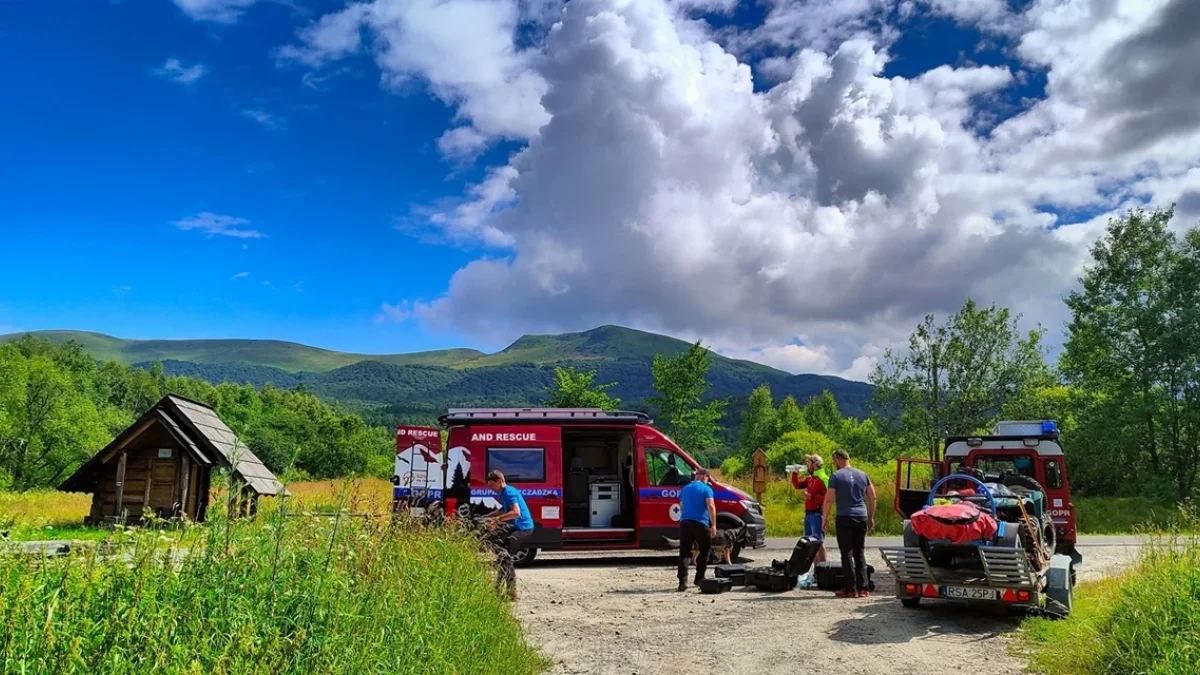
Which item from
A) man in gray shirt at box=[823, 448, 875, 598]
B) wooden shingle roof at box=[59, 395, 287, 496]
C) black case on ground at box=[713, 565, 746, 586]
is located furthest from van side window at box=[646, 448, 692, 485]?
wooden shingle roof at box=[59, 395, 287, 496]

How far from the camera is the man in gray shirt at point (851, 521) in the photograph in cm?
1116

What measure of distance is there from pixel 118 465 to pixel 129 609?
1819 centimetres

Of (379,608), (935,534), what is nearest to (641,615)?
(935,534)

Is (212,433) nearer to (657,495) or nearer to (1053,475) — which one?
(657,495)

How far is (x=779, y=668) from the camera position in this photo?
24.4ft

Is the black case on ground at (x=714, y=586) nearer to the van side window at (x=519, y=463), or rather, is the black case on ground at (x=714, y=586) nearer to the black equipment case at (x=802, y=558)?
the black equipment case at (x=802, y=558)

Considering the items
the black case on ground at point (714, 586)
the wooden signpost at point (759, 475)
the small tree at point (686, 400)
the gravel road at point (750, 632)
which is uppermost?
the small tree at point (686, 400)

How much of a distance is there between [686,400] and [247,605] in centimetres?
3951

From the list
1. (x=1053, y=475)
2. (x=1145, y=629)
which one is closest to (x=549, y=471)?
(x=1053, y=475)

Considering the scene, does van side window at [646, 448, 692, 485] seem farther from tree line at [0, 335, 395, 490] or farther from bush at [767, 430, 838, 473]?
bush at [767, 430, 838, 473]

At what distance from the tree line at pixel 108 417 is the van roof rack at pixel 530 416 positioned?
112 inches

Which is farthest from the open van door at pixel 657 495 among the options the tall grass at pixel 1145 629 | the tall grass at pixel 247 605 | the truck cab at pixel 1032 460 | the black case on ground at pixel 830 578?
the tall grass at pixel 247 605

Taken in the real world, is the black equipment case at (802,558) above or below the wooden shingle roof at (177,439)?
below

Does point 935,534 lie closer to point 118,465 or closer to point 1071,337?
point 118,465
